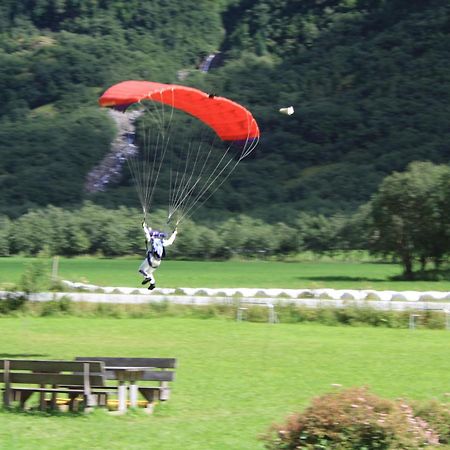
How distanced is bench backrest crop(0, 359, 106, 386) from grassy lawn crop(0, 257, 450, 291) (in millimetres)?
31574

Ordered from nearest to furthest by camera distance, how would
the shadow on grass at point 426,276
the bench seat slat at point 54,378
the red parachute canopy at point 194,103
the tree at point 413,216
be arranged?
the bench seat slat at point 54,378, the red parachute canopy at point 194,103, the shadow on grass at point 426,276, the tree at point 413,216

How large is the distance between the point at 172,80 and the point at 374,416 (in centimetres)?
17433

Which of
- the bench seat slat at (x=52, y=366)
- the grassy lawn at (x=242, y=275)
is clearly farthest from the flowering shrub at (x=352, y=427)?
the grassy lawn at (x=242, y=275)

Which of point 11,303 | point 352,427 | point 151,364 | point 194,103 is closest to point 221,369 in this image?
point 151,364

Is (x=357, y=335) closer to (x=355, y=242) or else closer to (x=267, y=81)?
(x=355, y=242)

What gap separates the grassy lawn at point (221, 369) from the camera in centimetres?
1359

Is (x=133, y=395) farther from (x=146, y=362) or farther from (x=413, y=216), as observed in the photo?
(x=413, y=216)

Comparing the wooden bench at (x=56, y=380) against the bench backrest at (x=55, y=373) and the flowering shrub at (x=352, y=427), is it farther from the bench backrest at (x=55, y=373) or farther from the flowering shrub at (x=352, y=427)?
the flowering shrub at (x=352, y=427)

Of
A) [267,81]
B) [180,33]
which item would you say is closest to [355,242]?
[267,81]

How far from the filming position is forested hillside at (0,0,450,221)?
132500mm

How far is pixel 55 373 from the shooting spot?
15109mm

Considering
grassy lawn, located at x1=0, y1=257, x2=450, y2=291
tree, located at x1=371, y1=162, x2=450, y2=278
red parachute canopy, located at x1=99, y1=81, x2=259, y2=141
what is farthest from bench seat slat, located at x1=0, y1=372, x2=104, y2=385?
tree, located at x1=371, y1=162, x2=450, y2=278

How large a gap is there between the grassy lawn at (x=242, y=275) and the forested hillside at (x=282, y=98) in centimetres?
3587

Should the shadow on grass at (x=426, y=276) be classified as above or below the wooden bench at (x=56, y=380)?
above
